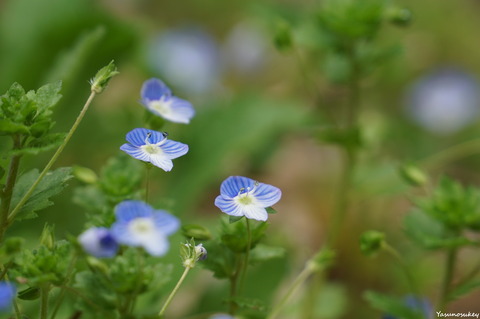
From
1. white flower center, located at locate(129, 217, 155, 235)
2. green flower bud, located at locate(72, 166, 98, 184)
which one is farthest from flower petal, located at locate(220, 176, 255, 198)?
green flower bud, located at locate(72, 166, 98, 184)

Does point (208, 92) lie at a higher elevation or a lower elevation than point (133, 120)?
higher

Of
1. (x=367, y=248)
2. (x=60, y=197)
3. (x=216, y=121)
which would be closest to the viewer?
(x=367, y=248)

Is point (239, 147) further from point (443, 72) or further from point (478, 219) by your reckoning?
point (443, 72)

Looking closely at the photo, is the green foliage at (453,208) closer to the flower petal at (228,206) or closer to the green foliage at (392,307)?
the green foliage at (392,307)

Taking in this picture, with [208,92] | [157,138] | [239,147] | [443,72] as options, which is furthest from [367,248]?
[443,72]

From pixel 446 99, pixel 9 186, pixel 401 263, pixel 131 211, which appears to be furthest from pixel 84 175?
pixel 446 99

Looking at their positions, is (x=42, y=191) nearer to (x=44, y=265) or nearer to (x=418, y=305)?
(x=44, y=265)

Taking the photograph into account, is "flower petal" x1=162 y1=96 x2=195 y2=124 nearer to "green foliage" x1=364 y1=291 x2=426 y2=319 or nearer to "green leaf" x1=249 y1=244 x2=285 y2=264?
"green leaf" x1=249 y1=244 x2=285 y2=264

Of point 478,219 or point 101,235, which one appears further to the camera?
point 478,219
